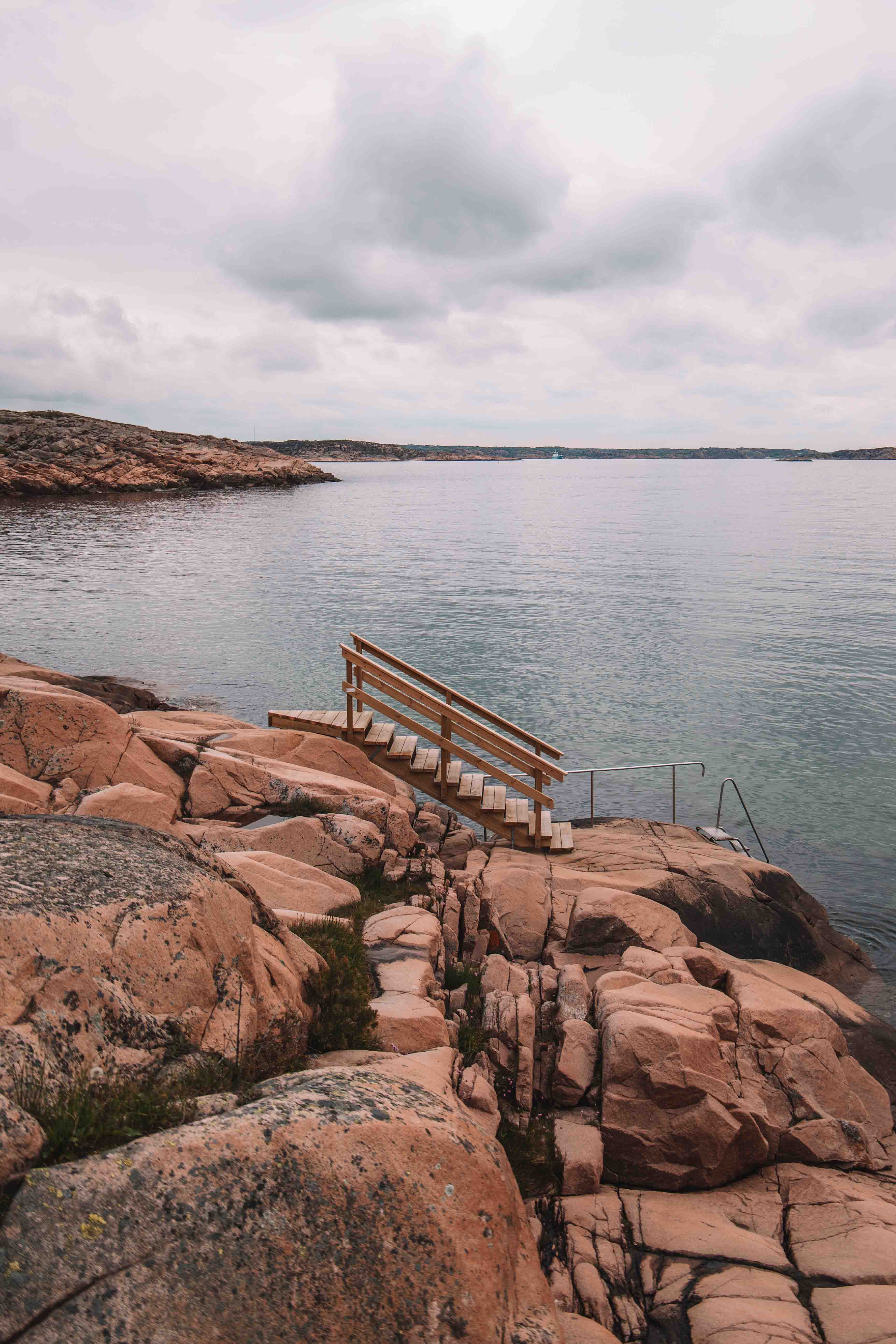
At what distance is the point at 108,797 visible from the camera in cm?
1062

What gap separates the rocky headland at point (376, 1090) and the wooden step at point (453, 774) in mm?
3180

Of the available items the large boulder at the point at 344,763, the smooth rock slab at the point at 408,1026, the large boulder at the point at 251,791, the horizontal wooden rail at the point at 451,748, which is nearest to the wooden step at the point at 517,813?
the horizontal wooden rail at the point at 451,748

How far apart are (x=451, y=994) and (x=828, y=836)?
43.5 ft

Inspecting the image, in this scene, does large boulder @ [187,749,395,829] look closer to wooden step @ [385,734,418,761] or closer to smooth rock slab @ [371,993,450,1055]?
wooden step @ [385,734,418,761]

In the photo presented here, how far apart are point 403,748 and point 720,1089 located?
33.6 ft

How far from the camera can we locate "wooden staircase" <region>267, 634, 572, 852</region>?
15.5 m

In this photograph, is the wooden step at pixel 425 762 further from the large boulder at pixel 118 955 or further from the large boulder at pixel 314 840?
the large boulder at pixel 118 955

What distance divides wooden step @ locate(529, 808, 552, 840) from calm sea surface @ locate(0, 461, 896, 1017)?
15.2 ft

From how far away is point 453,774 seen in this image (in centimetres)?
1664

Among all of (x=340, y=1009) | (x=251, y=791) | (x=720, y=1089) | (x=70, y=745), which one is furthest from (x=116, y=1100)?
(x=70, y=745)

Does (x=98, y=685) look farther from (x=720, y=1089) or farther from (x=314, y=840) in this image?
(x=720, y=1089)

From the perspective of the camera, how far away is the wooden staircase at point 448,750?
50.9 feet

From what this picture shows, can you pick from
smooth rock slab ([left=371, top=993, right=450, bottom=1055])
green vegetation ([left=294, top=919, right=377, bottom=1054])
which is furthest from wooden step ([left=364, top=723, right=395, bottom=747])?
green vegetation ([left=294, top=919, right=377, bottom=1054])

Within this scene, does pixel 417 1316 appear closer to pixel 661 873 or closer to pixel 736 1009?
pixel 736 1009
